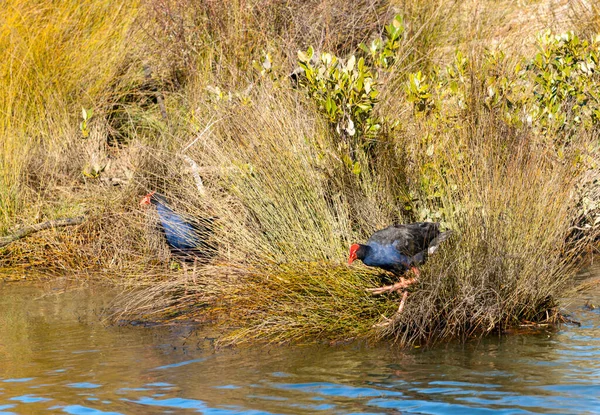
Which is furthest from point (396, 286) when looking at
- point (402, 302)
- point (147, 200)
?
point (147, 200)

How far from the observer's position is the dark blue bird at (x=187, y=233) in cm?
691

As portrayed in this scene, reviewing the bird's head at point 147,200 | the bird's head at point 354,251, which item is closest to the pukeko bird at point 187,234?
the bird's head at point 147,200

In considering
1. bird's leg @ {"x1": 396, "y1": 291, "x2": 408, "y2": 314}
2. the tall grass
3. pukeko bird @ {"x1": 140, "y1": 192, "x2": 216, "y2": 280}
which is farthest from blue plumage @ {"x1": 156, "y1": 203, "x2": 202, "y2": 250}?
the tall grass

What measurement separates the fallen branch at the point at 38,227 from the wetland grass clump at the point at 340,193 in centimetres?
13

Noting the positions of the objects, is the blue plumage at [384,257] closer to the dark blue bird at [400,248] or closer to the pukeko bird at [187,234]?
the dark blue bird at [400,248]

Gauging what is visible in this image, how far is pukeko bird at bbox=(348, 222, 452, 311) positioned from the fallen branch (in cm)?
368

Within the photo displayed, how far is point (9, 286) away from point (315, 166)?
3.35 m

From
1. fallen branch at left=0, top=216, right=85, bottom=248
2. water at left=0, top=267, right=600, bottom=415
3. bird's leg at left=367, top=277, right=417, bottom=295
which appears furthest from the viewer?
fallen branch at left=0, top=216, right=85, bottom=248

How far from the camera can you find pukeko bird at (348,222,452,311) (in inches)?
225

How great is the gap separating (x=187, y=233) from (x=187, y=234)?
0.04 ft

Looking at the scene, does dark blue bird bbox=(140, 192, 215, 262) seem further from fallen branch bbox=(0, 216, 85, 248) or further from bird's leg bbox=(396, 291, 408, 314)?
bird's leg bbox=(396, 291, 408, 314)

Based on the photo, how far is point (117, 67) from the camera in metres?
10.6

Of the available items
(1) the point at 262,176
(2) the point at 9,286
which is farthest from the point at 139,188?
(1) the point at 262,176

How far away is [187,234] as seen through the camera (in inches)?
277
